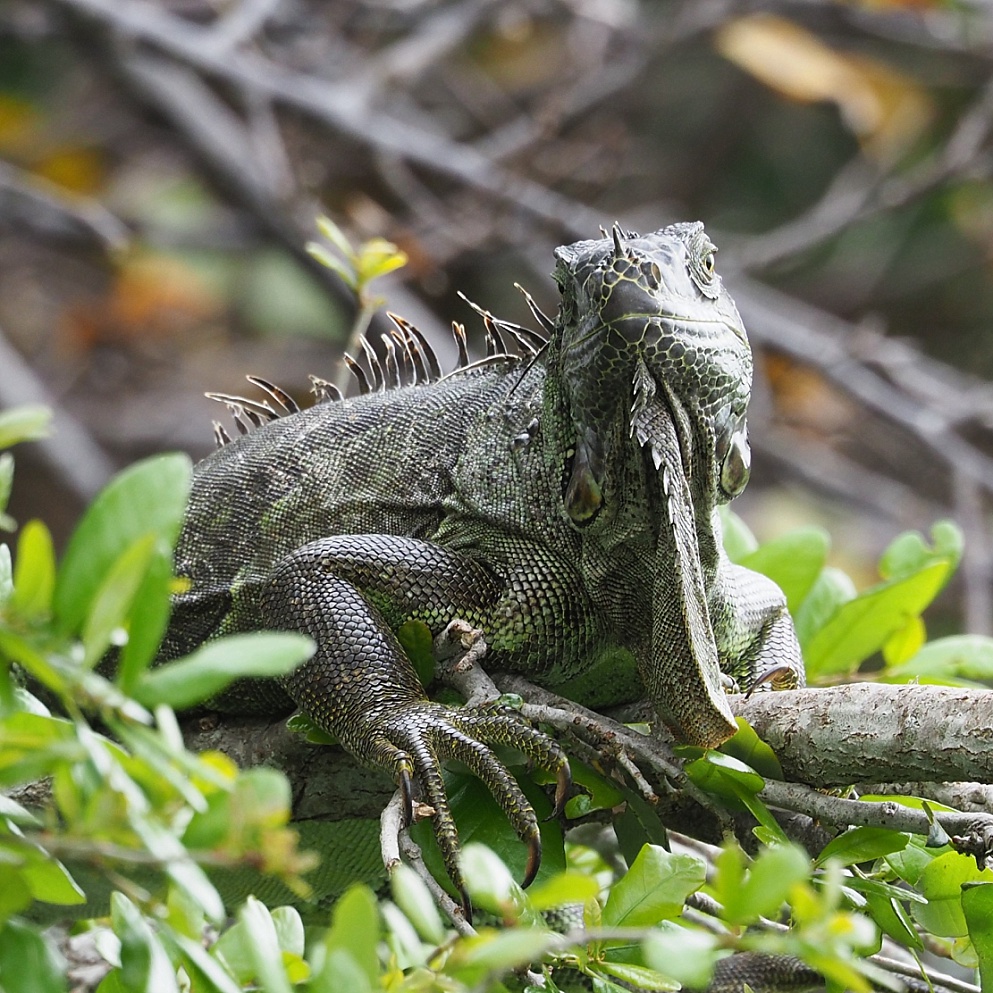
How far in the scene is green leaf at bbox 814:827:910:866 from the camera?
6.17ft

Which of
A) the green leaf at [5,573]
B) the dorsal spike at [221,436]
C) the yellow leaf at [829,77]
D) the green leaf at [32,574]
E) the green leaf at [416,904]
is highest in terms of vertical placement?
the yellow leaf at [829,77]

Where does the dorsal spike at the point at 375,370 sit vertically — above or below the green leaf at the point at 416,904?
above

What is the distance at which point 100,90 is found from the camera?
10781 mm

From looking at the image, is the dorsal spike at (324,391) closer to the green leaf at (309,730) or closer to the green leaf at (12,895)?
the green leaf at (309,730)

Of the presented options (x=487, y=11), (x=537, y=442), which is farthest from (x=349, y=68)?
(x=537, y=442)

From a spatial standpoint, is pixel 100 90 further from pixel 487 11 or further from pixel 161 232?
pixel 487 11

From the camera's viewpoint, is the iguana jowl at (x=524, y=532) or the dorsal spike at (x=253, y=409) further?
the dorsal spike at (x=253, y=409)

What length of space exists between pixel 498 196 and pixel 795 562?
328 cm

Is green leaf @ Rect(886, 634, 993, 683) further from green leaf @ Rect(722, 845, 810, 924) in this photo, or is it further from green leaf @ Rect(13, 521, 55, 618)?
green leaf @ Rect(13, 521, 55, 618)

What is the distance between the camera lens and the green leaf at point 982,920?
186cm

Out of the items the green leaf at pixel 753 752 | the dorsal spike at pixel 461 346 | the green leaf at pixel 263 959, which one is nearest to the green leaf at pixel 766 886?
the green leaf at pixel 263 959

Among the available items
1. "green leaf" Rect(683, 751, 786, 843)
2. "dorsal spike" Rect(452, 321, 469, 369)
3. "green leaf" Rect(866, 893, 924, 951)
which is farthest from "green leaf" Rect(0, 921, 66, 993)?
"dorsal spike" Rect(452, 321, 469, 369)

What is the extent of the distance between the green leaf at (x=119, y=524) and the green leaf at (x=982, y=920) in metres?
1.31

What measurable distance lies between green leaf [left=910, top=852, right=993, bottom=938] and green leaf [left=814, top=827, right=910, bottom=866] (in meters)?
0.07
